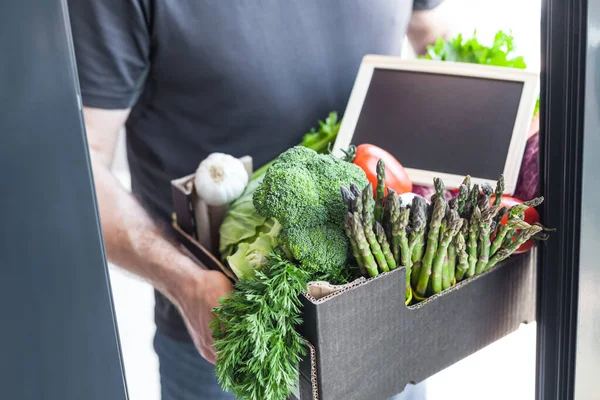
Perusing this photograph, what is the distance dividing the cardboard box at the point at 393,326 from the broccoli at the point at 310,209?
0.05 m

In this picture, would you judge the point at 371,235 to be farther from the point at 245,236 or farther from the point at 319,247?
the point at 245,236

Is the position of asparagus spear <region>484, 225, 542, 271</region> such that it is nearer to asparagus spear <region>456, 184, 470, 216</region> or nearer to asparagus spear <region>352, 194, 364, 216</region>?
asparagus spear <region>456, 184, 470, 216</region>

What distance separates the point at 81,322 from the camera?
57 centimetres

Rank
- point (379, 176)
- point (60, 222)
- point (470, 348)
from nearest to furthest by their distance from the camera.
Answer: point (60, 222), point (379, 176), point (470, 348)

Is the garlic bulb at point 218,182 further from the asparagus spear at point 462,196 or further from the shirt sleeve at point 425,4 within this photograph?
the shirt sleeve at point 425,4

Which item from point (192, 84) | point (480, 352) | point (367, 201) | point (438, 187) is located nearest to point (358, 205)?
point (367, 201)

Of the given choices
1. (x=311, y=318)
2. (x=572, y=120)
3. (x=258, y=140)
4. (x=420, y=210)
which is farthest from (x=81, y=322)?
(x=258, y=140)

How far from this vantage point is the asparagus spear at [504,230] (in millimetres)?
874

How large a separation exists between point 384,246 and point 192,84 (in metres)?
0.78

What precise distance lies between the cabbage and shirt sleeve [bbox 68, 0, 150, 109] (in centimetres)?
44

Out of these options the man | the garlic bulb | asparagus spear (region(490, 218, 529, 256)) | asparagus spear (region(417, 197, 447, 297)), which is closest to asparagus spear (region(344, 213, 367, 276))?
asparagus spear (region(417, 197, 447, 297))

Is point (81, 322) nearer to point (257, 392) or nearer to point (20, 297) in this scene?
point (20, 297)

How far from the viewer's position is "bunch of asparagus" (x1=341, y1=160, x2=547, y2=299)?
821mm

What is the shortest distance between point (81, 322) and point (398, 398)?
1.41m
